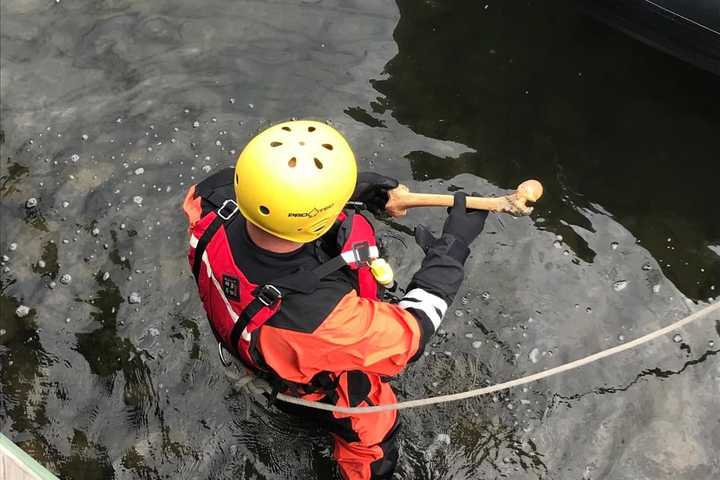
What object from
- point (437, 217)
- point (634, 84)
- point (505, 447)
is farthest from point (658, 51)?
point (505, 447)

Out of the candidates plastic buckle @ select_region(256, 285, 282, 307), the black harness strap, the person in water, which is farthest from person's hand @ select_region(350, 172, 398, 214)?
plastic buckle @ select_region(256, 285, 282, 307)

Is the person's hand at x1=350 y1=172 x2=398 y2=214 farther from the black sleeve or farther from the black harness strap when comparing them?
Result: the black harness strap

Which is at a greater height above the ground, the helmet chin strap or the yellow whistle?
the helmet chin strap

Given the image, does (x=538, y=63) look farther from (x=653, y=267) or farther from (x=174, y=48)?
(x=174, y=48)

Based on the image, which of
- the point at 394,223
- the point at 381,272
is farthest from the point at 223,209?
the point at 394,223

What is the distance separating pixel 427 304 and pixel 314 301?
521 millimetres

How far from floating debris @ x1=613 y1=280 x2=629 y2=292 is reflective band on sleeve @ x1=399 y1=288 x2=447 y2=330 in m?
2.13

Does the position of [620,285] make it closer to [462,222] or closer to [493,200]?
[493,200]

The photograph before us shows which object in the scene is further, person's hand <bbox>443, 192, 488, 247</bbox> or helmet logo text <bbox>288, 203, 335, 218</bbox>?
person's hand <bbox>443, 192, 488, 247</bbox>

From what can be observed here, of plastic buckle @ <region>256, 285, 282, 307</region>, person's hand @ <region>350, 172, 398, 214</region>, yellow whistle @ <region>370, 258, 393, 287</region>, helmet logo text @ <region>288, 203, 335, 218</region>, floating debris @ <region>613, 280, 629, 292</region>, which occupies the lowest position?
floating debris @ <region>613, 280, 629, 292</region>

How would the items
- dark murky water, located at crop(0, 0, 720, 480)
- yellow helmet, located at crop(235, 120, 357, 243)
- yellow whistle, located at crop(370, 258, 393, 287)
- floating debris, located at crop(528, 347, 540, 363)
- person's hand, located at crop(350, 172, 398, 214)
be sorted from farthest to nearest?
floating debris, located at crop(528, 347, 540, 363)
dark murky water, located at crop(0, 0, 720, 480)
person's hand, located at crop(350, 172, 398, 214)
yellow whistle, located at crop(370, 258, 393, 287)
yellow helmet, located at crop(235, 120, 357, 243)

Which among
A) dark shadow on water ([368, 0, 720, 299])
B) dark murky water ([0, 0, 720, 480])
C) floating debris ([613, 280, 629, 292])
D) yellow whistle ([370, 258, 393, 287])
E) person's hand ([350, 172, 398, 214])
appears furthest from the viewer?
dark shadow on water ([368, 0, 720, 299])

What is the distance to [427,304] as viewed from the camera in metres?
2.53

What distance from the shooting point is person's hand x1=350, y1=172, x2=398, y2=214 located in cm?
308
